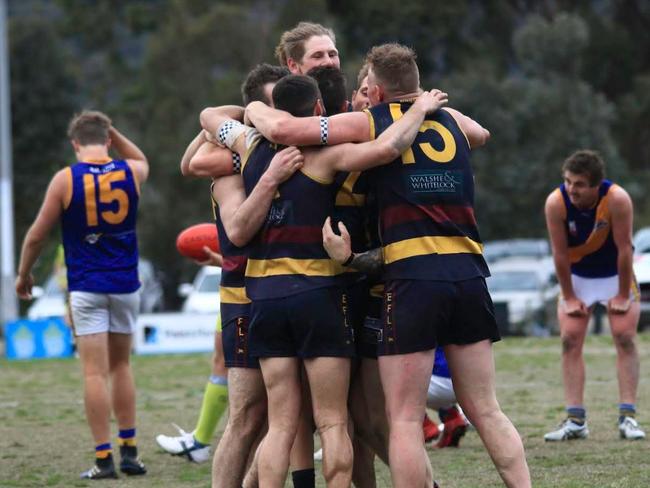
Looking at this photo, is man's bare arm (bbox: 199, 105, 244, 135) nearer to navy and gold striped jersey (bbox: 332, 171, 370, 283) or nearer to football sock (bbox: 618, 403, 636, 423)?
navy and gold striped jersey (bbox: 332, 171, 370, 283)

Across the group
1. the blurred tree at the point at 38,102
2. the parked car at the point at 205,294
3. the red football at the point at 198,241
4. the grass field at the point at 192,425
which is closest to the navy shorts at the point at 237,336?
the grass field at the point at 192,425

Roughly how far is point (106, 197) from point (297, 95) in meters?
2.90

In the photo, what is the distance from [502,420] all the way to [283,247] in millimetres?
1261

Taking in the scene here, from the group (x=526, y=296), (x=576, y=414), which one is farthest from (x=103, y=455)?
(x=526, y=296)

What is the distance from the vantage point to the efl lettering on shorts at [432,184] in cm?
605

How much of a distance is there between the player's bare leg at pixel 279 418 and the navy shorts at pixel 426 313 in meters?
0.44

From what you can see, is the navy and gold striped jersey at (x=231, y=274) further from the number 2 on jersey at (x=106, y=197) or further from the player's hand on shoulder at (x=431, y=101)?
the number 2 on jersey at (x=106, y=197)

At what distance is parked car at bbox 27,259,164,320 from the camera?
27.5 m

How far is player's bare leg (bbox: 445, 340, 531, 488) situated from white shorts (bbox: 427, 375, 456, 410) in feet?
7.34

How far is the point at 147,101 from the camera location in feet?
139

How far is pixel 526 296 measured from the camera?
25.3 meters

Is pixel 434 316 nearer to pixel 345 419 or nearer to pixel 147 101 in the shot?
pixel 345 419

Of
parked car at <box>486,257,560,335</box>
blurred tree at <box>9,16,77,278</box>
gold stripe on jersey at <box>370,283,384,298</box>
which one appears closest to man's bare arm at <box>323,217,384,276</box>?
gold stripe on jersey at <box>370,283,384,298</box>

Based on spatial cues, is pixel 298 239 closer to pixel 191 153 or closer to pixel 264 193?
pixel 264 193
